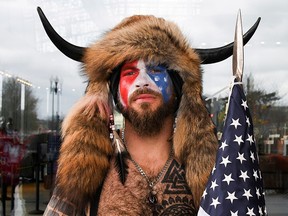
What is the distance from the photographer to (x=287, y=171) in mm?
5824

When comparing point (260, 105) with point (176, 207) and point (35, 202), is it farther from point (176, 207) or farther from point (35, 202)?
point (176, 207)

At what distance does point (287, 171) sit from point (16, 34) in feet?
9.66

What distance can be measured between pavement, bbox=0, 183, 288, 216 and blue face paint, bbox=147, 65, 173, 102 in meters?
3.59

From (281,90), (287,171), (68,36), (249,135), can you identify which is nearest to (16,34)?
(68,36)

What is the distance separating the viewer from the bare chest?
186 cm

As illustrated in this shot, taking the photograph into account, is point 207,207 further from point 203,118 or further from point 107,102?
point 107,102

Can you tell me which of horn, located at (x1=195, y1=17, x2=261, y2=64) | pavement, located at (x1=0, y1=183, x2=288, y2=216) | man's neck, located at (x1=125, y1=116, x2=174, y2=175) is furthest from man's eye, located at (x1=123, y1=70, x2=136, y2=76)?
pavement, located at (x1=0, y1=183, x2=288, y2=216)

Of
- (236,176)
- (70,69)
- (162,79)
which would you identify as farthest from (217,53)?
(70,69)

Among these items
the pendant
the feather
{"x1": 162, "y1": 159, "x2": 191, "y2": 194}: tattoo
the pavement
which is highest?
the feather

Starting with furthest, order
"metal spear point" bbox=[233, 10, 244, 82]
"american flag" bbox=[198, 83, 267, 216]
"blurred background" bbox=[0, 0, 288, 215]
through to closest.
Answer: "blurred background" bbox=[0, 0, 288, 215]
"metal spear point" bbox=[233, 10, 244, 82]
"american flag" bbox=[198, 83, 267, 216]

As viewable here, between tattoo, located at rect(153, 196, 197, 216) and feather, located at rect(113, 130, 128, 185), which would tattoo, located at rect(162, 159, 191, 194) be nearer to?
tattoo, located at rect(153, 196, 197, 216)

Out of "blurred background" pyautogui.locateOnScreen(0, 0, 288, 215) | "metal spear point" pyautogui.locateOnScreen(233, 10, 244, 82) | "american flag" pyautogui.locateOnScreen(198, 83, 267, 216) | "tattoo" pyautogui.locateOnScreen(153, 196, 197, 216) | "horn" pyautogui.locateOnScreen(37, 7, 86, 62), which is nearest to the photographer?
"american flag" pyautogui.locateOnScreen(198, 83, 267, 216)

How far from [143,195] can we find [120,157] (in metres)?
0.15

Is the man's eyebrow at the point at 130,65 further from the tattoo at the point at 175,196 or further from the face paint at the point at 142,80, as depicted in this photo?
the tattoo at the point at 175,196
